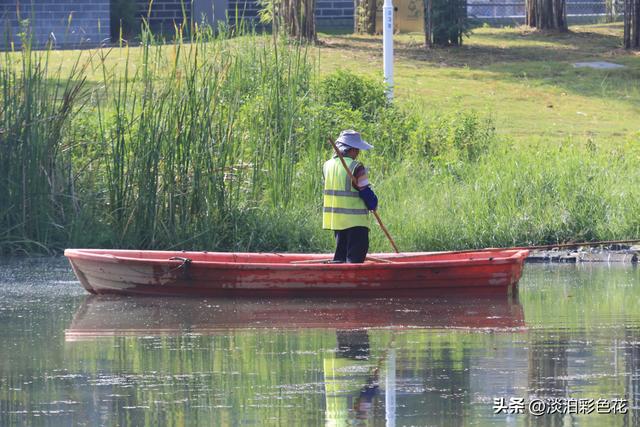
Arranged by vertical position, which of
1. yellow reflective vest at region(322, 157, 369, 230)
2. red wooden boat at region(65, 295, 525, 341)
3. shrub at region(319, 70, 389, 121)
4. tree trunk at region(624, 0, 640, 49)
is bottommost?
red wooden boat at region(65, 295, 525, 341)

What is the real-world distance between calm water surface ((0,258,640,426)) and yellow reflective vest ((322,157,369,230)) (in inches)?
30.6

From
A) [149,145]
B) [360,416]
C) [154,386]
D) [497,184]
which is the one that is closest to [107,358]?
[154,386]

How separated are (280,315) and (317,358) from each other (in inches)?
91.8

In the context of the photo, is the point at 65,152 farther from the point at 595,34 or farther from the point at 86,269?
the point at 595,34

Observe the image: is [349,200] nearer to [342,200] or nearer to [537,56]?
[342,200]

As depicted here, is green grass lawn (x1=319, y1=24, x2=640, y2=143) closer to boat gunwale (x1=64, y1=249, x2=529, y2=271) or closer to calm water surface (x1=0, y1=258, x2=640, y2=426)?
boat gunwale (x1=64, y1=249, x2=529, y2=271)

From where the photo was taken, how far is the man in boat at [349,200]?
1256 cm

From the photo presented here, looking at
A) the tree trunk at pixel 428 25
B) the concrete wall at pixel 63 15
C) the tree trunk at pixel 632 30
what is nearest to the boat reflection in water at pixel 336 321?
the tree trunk at pixel 428 25

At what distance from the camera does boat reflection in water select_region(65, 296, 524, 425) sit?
28.9 ft

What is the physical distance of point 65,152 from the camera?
16125mm

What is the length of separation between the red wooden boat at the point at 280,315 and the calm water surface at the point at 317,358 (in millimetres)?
19

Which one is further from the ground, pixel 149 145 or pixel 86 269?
pixel 149 145

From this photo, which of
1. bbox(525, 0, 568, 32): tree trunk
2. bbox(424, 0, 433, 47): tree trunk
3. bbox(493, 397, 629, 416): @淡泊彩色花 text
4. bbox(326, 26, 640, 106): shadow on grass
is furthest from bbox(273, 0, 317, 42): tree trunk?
bbox(493, 397, 629, 416): @淡泊彩色花 text

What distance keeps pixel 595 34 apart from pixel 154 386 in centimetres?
2626
